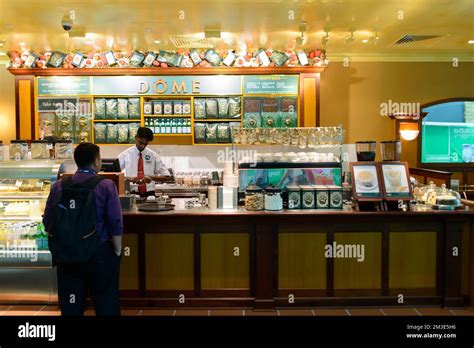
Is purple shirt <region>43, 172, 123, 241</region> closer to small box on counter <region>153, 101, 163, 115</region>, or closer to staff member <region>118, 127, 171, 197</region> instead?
staff member <region>118, 127, 171, 197</region>

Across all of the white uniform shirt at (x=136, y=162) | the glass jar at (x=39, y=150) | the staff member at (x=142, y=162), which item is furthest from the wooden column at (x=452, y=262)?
the glass jar at (x=39, y=150)

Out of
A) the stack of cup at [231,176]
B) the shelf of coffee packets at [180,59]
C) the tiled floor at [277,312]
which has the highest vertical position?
the shelf of coffee packets at [180,59]

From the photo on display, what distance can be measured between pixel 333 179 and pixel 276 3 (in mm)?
1981

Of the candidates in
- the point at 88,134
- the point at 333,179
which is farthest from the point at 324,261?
the point at 88,134

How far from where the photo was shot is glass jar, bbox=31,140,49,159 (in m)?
4.89

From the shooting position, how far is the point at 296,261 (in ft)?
15.2

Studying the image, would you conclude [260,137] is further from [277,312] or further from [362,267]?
[277,312]

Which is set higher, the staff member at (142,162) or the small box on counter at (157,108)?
the small box on counter at (157,108)

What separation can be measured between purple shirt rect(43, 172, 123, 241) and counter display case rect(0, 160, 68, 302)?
4.75 feet

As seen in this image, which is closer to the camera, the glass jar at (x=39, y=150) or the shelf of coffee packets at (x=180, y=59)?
the glass jar at (x=39, y=150)

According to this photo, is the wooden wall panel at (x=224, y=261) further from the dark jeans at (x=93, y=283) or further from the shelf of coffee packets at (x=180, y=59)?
the shelf of coffee packets at (x=180, y=59)

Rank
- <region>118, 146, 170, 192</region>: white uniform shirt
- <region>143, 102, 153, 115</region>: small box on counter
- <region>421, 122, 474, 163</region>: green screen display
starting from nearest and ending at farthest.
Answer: <region>118, 146, 170, 192</region>: white uniform shirt < <region>143, 102, 153, 115</region>: small box on counter < <region>421, 122, 474, 163</region>: green screen display

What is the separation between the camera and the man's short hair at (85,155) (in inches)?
133

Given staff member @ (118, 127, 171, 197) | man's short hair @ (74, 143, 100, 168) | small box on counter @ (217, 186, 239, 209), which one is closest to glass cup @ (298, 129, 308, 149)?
small box on counter @ (217, 186, 239, 209)
